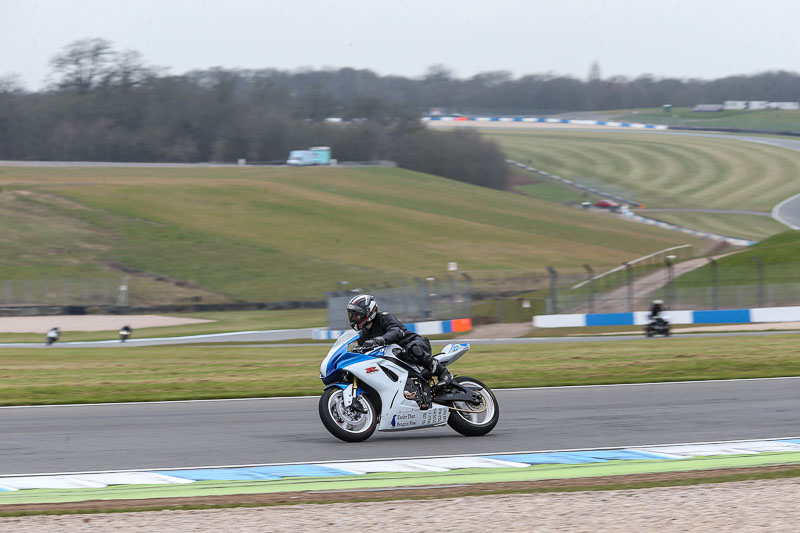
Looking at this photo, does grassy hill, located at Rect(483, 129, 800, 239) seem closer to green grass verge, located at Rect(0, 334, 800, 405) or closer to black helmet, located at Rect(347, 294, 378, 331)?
green grass verge, located at Rect(0, 334, 800, 405)

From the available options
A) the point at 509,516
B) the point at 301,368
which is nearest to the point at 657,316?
the point at 301,368

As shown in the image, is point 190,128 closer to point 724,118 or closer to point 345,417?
point 724,118

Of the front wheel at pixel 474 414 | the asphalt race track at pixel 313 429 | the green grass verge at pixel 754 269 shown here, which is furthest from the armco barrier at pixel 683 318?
the front wheel at pixel 474 414

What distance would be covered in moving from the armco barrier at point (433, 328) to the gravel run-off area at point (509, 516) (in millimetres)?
29061

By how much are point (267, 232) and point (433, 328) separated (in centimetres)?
3497

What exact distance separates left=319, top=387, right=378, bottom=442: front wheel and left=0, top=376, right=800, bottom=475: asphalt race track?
5.8 inches

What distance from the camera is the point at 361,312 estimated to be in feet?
35.4

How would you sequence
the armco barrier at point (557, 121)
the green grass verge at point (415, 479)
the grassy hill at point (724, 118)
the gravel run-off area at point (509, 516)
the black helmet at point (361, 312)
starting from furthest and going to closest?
the armco barrier at point (557, 121) < the grassy hill at point (724, 118) < the black helmet at point (361, 312) < the green grass verge at point (415, 479) < the gravel run-off area at point (509, 516)

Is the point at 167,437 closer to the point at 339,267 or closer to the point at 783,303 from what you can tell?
the point at 783,303

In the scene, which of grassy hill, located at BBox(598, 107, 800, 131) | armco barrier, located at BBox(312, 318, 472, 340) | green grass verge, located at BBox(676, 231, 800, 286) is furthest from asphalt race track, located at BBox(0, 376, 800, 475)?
grassy hill, located at BBox(598, 107, 800, 131)

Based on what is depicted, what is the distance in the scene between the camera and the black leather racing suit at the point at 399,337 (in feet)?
35.9

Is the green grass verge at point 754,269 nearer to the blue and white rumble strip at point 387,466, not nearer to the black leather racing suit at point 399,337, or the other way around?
the blue and white rumble strip at point 387,466

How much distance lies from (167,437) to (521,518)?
5.57m

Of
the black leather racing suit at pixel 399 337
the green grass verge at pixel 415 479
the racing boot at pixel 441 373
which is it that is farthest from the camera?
the racing boot at pixel 441 373
